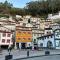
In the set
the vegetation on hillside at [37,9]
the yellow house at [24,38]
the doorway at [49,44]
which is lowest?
the doorway at [49,44]

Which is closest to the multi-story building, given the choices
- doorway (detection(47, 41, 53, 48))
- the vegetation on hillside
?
doorway (detection(47, 41, 53, 48))

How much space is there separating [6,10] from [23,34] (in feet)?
104

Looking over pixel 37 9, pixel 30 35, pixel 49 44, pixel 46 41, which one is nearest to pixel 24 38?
pixel 30 35

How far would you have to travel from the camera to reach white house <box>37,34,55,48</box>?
56.7 meters

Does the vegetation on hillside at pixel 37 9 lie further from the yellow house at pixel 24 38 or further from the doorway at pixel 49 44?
the doorway at pixel 49 44

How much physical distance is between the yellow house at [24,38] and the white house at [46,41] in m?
2.37

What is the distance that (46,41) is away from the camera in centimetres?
5875

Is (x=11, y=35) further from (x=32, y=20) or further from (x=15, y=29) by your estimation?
(x=32, y=20)

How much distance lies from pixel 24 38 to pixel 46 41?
5863mm

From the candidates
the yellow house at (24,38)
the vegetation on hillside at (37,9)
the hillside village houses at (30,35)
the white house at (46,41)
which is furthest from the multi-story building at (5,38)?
the vegetation on hillside at (37,9)

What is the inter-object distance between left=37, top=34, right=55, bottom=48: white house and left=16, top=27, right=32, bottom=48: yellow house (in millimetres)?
2372

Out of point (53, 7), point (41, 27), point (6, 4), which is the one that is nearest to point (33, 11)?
point (53, 7)

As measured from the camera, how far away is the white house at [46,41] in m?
56.7

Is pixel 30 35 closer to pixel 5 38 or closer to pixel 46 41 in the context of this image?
pixel 46 41
